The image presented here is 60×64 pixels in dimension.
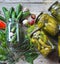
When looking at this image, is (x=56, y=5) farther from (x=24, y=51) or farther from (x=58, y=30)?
(x=24, y=51)

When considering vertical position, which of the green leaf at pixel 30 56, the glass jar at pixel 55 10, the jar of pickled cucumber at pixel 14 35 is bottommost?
the green leaf at pixel 30 56

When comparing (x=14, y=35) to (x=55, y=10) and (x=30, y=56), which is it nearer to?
(x=30, y=56)

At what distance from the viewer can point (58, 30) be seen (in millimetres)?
1547

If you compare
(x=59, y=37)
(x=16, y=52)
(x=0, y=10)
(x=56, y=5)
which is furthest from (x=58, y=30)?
(x=0, y=10)

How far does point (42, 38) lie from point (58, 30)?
96mm

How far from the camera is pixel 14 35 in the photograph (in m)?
1.56

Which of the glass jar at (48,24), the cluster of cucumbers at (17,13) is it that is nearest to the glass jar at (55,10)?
the glass jar at (48,24)

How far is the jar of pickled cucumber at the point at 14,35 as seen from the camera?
61.4 inches

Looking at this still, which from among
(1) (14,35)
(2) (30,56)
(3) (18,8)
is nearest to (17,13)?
(3) (18,8)

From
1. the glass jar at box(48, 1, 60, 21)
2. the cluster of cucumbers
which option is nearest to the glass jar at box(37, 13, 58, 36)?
the glass jar at box(48, 1, 60, 21)

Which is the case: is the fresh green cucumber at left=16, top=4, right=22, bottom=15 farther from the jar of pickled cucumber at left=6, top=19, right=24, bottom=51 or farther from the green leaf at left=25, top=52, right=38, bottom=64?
the green leaf at left=25, top=52, right=38, bottom=64

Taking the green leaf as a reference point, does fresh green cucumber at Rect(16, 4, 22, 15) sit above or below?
above

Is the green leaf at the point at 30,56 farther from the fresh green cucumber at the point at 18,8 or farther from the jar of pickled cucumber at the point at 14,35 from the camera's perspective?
the fresh green cucumber at the point at 18,8

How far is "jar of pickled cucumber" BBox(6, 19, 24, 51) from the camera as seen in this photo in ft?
5.12
